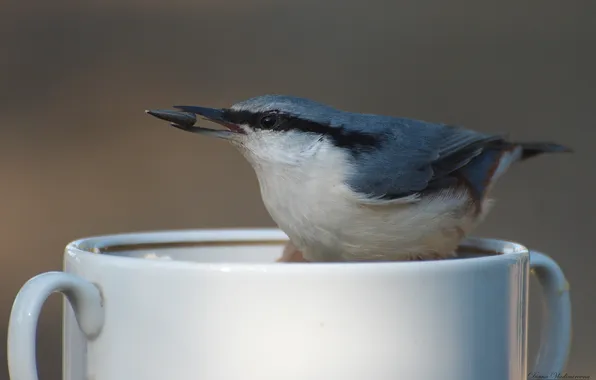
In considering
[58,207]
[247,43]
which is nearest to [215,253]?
[58,207]

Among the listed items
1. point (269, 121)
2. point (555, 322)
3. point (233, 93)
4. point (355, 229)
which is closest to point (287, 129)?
point (269, 121)

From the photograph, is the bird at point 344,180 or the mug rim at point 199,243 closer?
the mug rim at point 199,243

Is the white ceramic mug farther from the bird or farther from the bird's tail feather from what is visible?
the bird's tail feather

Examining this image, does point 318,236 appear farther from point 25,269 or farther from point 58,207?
point 58,207

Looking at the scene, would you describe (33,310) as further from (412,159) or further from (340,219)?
(412,159)

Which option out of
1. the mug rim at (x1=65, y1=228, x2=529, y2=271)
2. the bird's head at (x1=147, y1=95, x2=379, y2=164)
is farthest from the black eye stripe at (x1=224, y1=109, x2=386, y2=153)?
the mug rim at (x1=65, y1=228, x2=529, y2=271)

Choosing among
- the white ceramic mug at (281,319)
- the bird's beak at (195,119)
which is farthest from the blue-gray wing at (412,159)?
the white ceramic mug at (281,319)

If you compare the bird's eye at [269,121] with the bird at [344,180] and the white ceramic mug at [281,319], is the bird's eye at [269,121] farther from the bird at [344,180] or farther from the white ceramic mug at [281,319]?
the white ceramic mug at [281,319]
